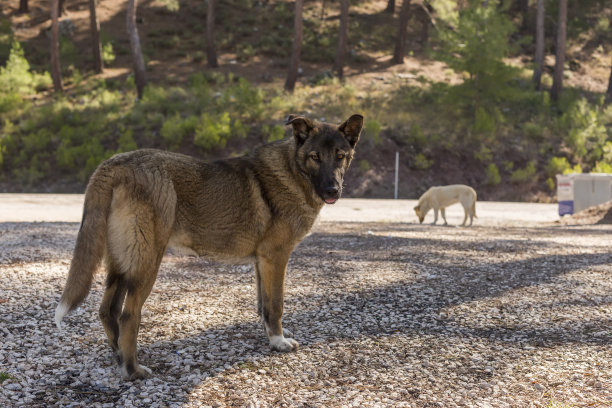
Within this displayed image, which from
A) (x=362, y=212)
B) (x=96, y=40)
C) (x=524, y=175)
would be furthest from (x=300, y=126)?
(x=96, y=40)

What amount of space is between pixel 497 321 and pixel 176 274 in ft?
12.8

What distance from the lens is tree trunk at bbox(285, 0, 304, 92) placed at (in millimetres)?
28828

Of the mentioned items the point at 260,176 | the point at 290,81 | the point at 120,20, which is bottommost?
the point at 260,176

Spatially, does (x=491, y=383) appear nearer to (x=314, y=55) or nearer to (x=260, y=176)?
(x=260, y=176)

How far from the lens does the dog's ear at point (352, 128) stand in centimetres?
441

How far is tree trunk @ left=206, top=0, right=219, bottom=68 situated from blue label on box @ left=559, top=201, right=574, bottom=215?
24785mm

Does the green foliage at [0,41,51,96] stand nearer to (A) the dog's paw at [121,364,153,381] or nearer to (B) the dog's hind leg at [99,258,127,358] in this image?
(B) the dog's hind leg at [99,258,127,358]

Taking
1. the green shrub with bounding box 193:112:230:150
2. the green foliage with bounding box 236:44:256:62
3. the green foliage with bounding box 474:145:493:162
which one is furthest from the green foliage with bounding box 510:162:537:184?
the green foliage with bounding box 236:44:256:62

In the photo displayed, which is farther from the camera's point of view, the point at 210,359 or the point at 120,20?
the point at 120,20

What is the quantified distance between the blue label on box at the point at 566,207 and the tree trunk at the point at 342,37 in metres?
19.2

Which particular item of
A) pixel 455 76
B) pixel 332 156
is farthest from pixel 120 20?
pixel 332 156

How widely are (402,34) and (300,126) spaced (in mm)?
34688

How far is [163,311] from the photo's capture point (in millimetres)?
5348

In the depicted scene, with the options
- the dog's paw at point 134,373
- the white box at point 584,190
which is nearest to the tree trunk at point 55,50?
the white box at point 584,190
